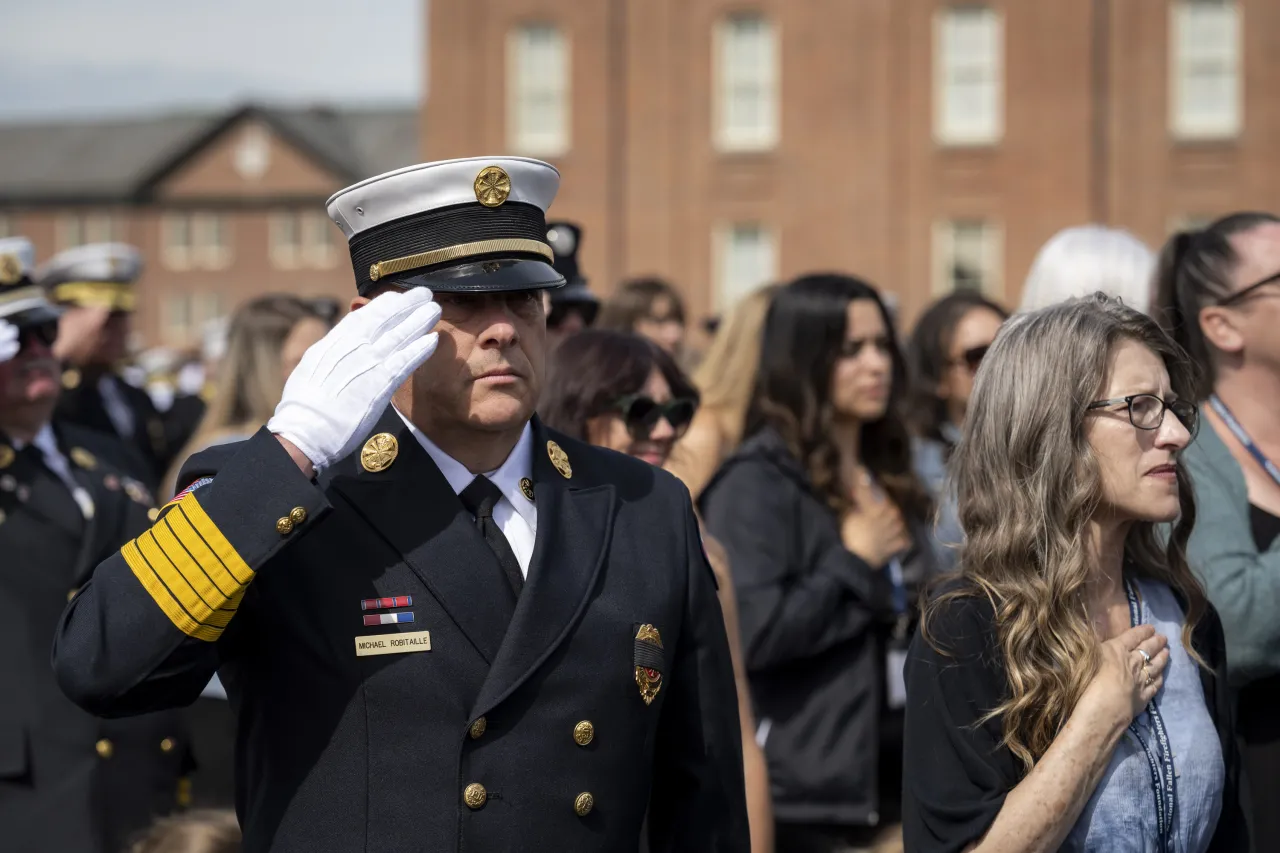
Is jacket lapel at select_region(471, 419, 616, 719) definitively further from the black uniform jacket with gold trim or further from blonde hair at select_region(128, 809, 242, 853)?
blonde hair at select_region(128, 809, 242, 853)

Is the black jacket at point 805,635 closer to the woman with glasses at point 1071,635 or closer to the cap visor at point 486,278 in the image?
the woman with glasses at point 1071,635

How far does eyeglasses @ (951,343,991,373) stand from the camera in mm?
5879

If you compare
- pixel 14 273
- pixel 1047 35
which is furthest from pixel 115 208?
pixel 14 273

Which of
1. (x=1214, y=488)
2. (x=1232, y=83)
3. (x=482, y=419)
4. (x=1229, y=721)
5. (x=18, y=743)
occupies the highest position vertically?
(x=1232, y=83)

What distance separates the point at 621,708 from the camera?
258 centimetres

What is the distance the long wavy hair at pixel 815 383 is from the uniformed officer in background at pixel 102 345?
4.13 meters

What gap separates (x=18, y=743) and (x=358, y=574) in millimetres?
2231

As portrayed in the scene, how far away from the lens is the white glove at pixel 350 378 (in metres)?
2.39

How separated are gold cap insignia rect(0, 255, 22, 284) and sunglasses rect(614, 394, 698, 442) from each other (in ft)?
7.54

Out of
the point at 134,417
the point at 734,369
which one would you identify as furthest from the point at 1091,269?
the point at 134,417

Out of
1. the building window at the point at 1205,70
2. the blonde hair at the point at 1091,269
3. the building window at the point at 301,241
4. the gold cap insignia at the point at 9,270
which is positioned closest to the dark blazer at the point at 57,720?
the gold cap insignia at the point at 9,270

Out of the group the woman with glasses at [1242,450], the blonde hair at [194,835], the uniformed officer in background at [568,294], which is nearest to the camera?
the woman with glasses at [1242,450]

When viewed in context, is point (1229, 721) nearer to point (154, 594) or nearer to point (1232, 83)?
point (154, 594)

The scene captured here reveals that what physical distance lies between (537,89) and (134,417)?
2065 centimetres
